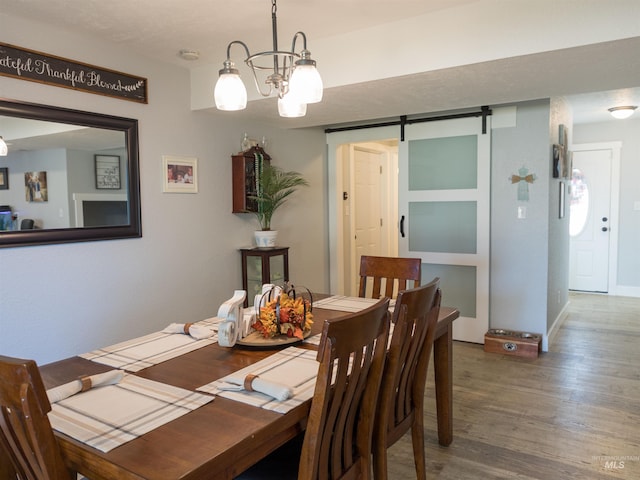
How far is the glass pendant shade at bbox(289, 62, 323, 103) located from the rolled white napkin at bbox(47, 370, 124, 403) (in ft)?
3.91

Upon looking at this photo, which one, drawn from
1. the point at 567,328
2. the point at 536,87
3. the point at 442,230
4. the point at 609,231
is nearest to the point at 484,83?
the point at 536,87

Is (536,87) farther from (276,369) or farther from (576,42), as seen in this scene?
(276,369)

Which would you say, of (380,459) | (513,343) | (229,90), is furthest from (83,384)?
(513,343)

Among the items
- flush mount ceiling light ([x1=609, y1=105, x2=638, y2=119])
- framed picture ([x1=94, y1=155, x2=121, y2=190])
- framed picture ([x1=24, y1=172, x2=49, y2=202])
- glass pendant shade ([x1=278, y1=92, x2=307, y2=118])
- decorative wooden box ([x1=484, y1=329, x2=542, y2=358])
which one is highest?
flush mount ceiling light ([x1=609, y1=105, x2=638, y2=119])

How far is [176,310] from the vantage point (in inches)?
135

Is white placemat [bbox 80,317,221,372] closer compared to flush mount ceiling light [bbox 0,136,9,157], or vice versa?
white placemat [bbox 80,317,221,372]

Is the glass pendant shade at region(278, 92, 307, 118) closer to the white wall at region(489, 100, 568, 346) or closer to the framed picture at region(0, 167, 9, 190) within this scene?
the framed picture at region(0, 167, 9, 190)

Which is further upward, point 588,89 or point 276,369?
point 588,89

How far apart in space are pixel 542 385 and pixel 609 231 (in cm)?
392

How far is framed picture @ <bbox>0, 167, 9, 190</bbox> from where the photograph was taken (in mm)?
2420

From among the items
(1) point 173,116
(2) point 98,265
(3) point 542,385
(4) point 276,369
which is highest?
(1) point 173,116

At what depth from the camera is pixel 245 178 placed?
3.83m

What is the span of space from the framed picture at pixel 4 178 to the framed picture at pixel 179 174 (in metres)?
1.00

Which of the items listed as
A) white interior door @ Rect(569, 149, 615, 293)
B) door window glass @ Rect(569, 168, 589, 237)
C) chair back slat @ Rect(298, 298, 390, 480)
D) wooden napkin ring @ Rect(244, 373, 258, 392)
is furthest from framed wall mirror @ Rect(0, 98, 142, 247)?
door window glass @ Rect(569, 168, 589, 237)
